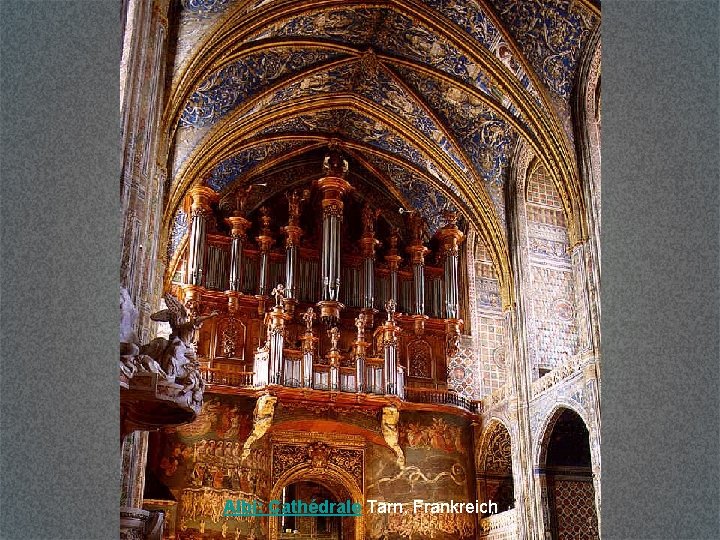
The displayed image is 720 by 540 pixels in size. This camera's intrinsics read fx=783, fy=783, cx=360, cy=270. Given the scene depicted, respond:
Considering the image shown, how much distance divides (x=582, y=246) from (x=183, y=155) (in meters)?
8.36

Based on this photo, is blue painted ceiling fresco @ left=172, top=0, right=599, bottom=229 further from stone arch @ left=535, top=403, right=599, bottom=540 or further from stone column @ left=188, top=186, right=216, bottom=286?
stone arch @ left=535, top=403, right=599, bottom=540

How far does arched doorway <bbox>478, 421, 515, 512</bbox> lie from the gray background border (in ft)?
45.7

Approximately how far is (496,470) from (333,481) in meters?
3.86

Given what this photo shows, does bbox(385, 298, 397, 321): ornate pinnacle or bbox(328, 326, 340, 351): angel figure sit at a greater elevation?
bbox(385, 298, 397, 321): ornate pinnacle

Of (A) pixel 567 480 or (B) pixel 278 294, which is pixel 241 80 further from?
(A) pixel 567 480

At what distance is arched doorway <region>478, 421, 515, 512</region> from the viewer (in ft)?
59.1

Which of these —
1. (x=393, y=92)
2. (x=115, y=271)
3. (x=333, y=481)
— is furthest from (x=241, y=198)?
(x=115, y=271)

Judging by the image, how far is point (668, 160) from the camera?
4.32 m

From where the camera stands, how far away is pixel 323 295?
1830 centimetres

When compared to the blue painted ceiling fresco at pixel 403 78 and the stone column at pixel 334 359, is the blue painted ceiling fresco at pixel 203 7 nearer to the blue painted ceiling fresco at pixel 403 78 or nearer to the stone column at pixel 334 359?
the blue painted ceiling fresco at pixel 403 78

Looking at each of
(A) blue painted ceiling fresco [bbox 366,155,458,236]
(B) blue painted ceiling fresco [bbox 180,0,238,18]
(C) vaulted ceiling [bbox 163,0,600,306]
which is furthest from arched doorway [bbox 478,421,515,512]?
(B) blue painted ceiling fresco [bbox 180,0,238,18]

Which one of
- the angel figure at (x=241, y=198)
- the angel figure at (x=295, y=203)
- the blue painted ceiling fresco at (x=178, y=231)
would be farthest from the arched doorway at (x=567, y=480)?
the blue painted ceiling fresco at (x=178, y=231)

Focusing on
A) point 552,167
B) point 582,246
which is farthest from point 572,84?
point 582,246

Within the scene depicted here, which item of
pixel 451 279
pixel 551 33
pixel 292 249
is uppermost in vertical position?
pixel 551 33
